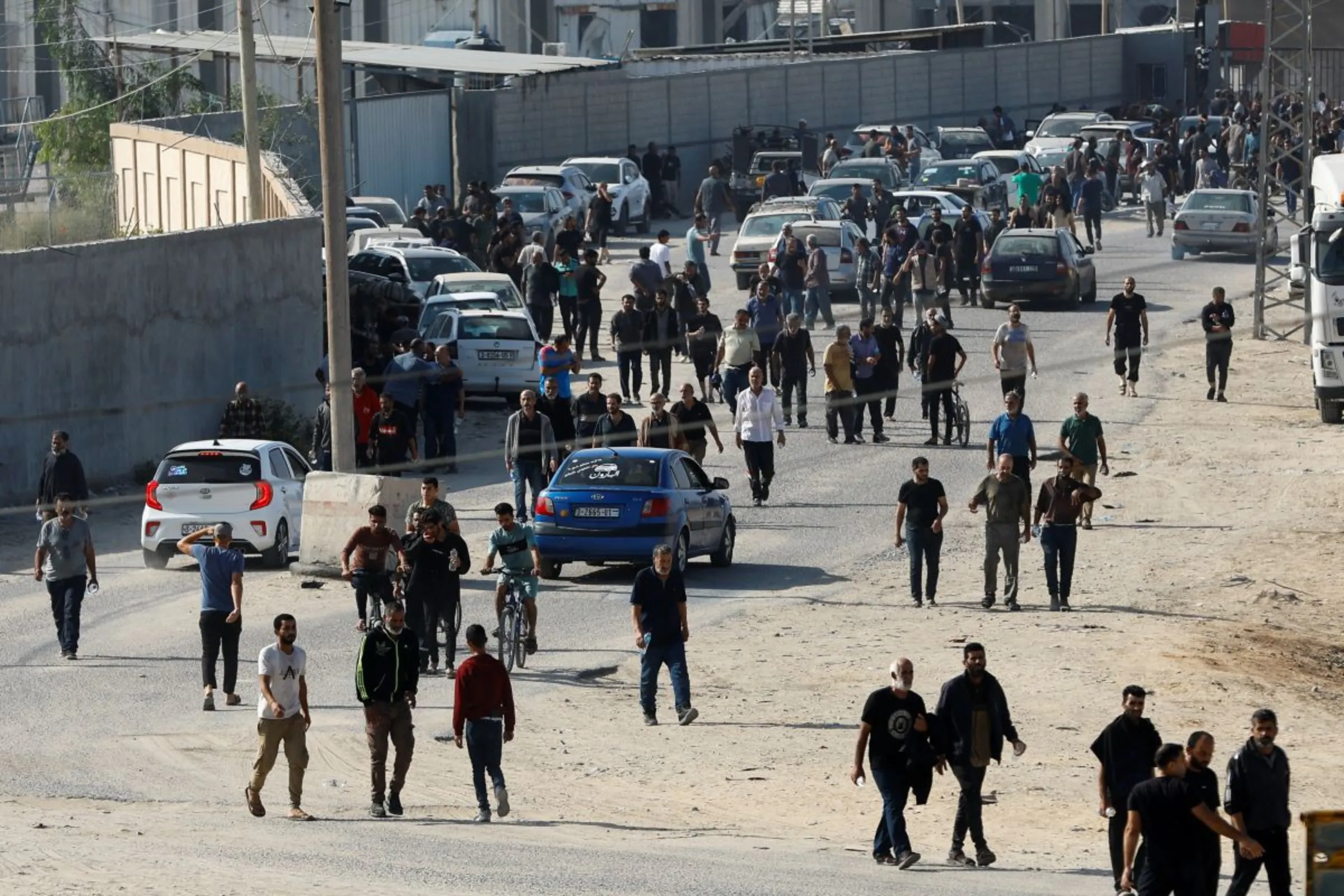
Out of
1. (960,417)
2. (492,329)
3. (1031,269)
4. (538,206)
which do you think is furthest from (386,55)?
(960,417)

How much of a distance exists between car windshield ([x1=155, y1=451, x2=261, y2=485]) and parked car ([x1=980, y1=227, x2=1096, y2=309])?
68.3 ft

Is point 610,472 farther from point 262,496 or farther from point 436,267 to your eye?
point 436,267

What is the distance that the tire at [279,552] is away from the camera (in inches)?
965

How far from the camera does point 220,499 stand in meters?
24.2

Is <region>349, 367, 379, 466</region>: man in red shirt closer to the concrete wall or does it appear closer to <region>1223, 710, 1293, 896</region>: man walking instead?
the concrete wall

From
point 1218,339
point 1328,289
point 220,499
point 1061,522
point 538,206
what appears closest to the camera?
point 1061,522

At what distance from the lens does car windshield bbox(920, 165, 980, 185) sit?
54.2 meters

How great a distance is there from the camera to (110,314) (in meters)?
29.6

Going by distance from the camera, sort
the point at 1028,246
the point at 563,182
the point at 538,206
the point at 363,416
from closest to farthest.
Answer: the point at 363,416 → the point at 1028,246 → the point at 538,206 → the point at 563,182

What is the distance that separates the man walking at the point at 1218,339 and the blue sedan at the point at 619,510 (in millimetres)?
11604

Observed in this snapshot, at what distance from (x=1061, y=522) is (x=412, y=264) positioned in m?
18.2

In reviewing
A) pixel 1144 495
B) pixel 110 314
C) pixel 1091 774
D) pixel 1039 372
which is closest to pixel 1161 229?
pixel 1039 372

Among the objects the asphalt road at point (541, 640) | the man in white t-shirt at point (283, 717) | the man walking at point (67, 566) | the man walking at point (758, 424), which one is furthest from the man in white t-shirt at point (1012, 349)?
the man in white t-shirt at point (283, 717)

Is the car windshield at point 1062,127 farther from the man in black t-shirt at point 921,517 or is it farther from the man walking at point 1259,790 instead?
the man walking at point 1259,790
